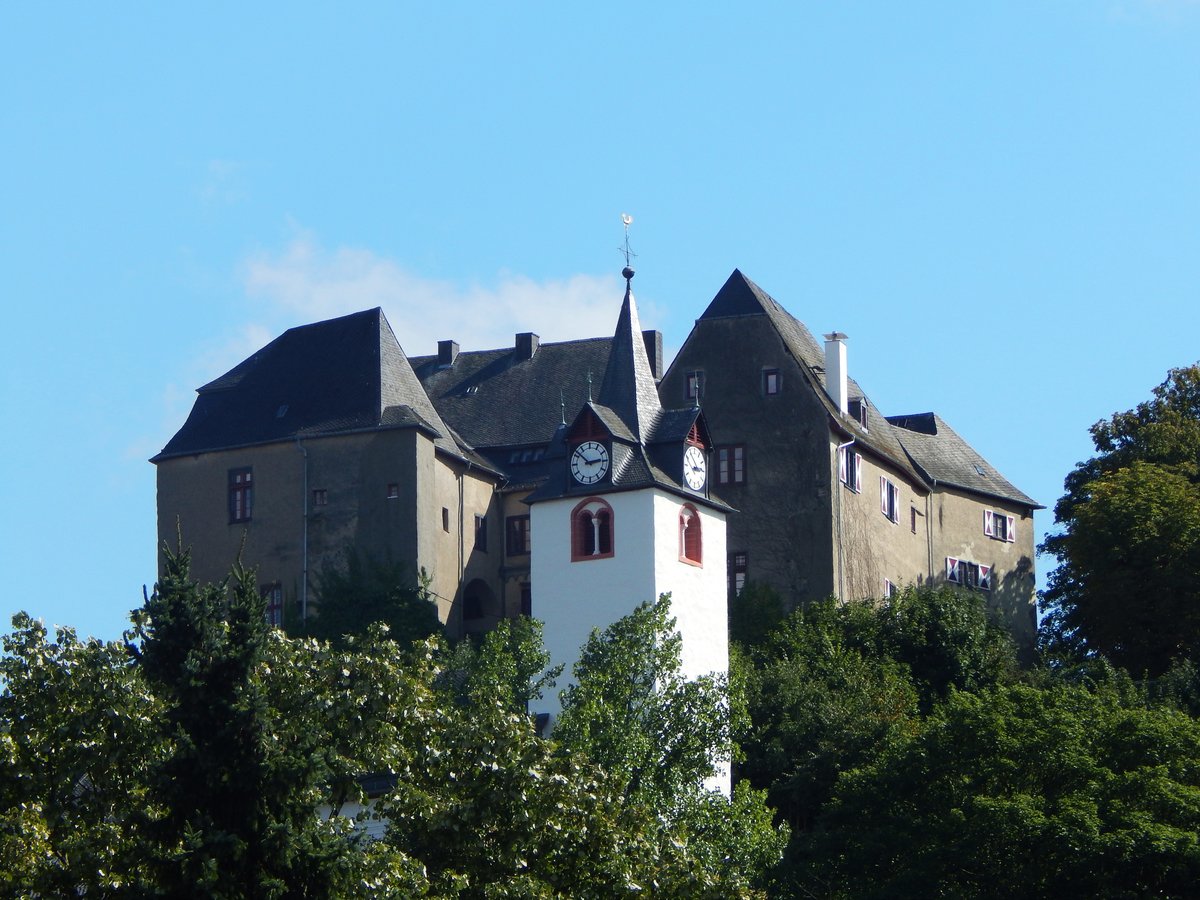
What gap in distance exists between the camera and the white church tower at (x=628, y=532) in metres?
60.8

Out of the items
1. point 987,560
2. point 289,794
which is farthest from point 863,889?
point 987,560

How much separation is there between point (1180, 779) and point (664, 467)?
1907cm

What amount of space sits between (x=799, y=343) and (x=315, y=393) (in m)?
13.6

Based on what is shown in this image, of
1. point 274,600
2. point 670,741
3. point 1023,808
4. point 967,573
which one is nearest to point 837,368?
point 967,573

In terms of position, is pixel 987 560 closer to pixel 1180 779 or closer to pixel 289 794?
pixel 1180 779

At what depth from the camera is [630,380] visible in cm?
6575

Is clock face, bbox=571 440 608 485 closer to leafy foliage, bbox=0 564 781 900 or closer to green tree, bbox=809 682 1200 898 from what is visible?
green tree, bbox=809 682 1200 898

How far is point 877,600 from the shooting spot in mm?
71188

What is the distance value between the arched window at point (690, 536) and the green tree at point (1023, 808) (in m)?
13.2

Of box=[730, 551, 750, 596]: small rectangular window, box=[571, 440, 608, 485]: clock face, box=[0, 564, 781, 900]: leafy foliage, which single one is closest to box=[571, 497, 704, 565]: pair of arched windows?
box=[571, 440, 608, 485]: clock face

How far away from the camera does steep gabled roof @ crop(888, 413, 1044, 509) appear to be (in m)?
80.1

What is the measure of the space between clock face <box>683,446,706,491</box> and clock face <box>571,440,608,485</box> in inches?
80.1

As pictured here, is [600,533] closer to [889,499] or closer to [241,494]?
[241,494]

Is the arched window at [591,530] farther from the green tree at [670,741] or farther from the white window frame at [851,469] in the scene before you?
the white window frame at [851,469]
